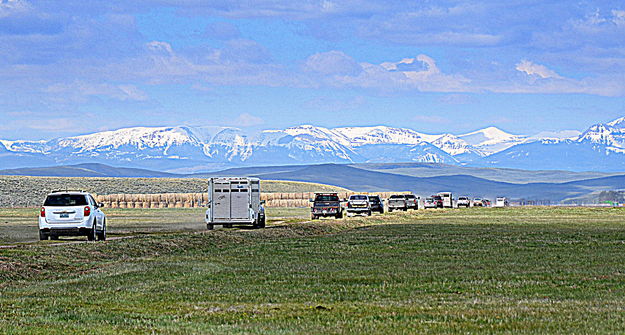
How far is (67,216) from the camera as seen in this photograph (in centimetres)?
4059

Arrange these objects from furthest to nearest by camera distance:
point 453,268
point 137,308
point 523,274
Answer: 1. point 453,268
2. point 523,274
3. point 137,308

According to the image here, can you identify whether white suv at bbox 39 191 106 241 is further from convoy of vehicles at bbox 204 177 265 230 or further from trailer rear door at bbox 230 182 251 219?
trailer rear door at bbox 230 182 251 219

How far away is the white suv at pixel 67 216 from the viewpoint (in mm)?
40500

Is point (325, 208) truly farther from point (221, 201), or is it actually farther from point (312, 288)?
point (312, 288)

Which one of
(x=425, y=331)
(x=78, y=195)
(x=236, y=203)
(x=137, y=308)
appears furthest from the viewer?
(x=236, y=203)

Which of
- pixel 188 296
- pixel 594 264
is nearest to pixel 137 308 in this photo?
pixel 188 296

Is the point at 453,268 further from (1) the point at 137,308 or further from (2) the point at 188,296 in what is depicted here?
(1) the point at 137,308

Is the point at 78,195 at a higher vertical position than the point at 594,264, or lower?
higher

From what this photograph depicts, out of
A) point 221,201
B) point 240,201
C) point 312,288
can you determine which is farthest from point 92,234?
point 312,288


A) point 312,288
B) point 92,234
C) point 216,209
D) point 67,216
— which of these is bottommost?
point 312,288

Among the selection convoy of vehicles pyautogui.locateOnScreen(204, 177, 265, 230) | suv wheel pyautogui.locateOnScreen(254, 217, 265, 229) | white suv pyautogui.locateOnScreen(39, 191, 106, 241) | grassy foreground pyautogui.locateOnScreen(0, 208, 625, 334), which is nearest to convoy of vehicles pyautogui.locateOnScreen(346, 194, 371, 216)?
suv wheel pyautogui.locateOnScreen(254, 217, 265, 229)

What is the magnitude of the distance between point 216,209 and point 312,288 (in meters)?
34.7

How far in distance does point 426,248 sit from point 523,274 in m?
12.4

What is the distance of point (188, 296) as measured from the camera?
69.9ft
